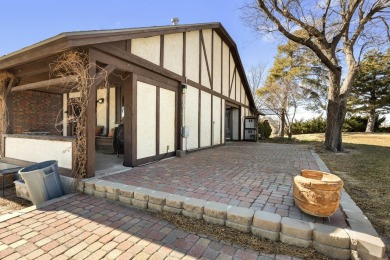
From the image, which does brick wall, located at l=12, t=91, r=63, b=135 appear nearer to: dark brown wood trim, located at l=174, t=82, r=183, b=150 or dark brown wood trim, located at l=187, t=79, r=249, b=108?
dark brown wood trim, located at l=174, t=82, r=183, b=150

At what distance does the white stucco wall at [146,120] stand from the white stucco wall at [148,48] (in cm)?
71

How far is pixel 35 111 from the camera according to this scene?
7.58 meters

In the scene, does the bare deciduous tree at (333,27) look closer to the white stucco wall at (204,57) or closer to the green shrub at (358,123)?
the white stucco wall at (204,57)

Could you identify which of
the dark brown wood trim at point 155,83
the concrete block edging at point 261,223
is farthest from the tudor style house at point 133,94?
the concrete block edging at point 261,223

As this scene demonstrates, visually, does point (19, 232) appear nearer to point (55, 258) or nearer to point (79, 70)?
point (55, 258)

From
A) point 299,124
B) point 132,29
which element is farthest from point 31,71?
point 299,124

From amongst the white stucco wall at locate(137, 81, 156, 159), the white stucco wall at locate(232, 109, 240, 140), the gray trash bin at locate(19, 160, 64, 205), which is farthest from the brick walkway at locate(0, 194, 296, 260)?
the white stucco wall at locate(232, 109, 240, 140)

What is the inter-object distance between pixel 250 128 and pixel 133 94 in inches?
426

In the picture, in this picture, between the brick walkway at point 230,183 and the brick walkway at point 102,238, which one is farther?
the brick walkway at point 230,183

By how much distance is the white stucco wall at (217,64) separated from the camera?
32.2 ft

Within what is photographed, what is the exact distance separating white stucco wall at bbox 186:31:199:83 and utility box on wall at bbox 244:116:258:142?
24.1 ft

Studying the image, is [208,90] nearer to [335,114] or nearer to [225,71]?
[225,71]

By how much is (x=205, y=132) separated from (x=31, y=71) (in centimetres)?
614

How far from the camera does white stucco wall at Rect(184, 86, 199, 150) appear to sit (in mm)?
7427
